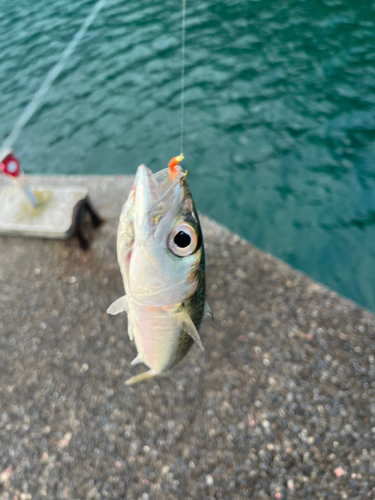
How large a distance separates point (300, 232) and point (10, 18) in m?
14.9

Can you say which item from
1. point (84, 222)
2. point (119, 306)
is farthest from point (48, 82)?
point (119, 306)

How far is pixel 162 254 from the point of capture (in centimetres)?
177

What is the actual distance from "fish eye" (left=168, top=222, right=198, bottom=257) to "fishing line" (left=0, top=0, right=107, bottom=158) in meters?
7.74

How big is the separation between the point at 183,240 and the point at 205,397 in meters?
2.61

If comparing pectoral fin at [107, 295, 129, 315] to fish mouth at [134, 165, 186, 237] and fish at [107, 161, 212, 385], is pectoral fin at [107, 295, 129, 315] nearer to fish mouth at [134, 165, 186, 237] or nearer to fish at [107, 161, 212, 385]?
fish at [107, 161, 212, 385]

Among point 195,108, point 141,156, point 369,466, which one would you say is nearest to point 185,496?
point 369,466

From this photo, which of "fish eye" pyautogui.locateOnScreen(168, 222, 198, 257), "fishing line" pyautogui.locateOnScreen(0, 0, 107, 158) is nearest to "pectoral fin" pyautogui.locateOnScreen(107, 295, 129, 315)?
"fish eye" pyautogui.locateOnScreen(168, 222, 198, 257)

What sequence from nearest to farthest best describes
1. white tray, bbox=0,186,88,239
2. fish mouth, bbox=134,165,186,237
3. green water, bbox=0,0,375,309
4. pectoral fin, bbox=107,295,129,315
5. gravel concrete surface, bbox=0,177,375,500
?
fish mouth, bbox=134,165,186,237
pectoral fin, bbox=107,295,129,315
gravel concrete surface, bbox=0,177,375,500
white tray, bbox=0,186,88,239
green water, bbox=0,0,375,309

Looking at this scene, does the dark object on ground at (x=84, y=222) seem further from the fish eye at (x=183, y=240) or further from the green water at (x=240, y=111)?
the fish eye at (x=183, y=240)

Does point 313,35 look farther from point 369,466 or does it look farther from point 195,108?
point 369,466

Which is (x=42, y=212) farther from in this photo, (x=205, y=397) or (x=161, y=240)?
(x=161, y=240)

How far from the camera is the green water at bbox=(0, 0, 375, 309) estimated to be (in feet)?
20.5

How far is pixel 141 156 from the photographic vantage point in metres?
7.86

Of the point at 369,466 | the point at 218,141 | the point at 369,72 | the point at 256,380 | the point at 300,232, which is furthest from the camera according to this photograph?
the point at 369,72
